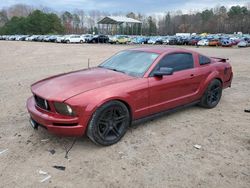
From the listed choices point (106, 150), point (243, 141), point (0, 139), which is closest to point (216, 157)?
point (243, 141)

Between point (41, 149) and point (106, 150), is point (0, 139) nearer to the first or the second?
point (41, 149)

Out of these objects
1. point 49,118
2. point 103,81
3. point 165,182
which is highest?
point 103,81

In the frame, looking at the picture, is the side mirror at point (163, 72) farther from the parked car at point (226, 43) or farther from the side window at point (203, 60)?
the parked car at point (226, 43)

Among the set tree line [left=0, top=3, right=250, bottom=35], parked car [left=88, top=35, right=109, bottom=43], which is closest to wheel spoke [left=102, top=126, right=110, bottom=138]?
parked car [left=88, top=35, right=109, bottom=43]

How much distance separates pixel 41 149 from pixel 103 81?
1425 mm

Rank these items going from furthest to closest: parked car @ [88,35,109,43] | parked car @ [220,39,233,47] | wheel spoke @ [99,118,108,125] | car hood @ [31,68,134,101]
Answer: parked car @ [88,35,109,43], parked car @ [220,39,233,47], wheel spoke @ [99,118,108,125], car hood @ [31,68,134,101]

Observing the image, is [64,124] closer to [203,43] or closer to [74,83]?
[74,83]

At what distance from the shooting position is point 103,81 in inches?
168

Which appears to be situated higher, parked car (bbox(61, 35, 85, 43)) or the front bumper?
parked car (bbox(61, 35, 85, 43))

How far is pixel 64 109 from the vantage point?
381cm

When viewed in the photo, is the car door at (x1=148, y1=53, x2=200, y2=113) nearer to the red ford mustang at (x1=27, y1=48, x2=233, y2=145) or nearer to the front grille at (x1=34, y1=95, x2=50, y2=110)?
Answer: the red ford mustang at (x1=27, y1=48, x2=233, y2=145)

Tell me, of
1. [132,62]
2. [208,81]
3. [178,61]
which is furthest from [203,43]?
[132,62]

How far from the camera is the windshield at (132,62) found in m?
4.71

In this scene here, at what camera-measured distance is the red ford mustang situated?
12.6ft
